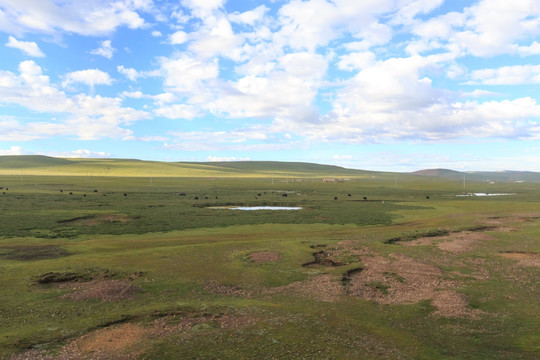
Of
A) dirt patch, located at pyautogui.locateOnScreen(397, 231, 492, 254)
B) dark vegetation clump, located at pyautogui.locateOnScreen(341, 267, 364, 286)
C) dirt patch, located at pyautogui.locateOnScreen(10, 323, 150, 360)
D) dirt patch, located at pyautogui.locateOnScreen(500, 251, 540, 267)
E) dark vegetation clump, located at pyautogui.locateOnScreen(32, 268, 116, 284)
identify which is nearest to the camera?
dirt patch, located at pyautogui.locateOnScreen(10, 323, 150, 360)

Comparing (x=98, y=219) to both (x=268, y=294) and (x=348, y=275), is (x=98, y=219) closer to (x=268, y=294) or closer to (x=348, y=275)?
(x=268, y=294)

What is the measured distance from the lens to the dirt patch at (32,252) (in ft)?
92.8

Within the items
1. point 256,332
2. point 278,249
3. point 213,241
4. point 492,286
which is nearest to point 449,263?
point 492,286

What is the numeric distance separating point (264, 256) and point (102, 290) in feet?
39.2

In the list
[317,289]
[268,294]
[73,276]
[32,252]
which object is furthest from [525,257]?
[32,252]

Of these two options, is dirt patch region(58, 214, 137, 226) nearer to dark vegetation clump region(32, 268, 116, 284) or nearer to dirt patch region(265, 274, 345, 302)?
dark vegetation clump region(32, 268, 116, 284)

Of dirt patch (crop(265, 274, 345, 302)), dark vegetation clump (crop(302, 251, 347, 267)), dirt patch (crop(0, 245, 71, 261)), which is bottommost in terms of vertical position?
dirt patch (crop(0, 245, 71, 261))

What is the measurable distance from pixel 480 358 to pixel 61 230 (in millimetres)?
41161

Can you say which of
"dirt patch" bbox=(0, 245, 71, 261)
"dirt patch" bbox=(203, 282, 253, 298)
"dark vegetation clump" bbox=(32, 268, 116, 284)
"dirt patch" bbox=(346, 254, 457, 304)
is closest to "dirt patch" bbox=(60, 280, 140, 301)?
"dark vegetation clump" bbox=(32, 268, 116, 284)

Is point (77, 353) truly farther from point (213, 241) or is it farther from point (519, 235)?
point (519, 235)

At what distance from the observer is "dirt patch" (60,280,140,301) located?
749 inches

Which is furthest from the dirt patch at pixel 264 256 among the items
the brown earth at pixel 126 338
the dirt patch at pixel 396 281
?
the brown earth at pixel 126 338

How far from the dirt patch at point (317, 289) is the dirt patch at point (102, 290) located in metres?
7.48

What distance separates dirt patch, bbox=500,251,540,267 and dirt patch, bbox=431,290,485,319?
1046 centimetres
